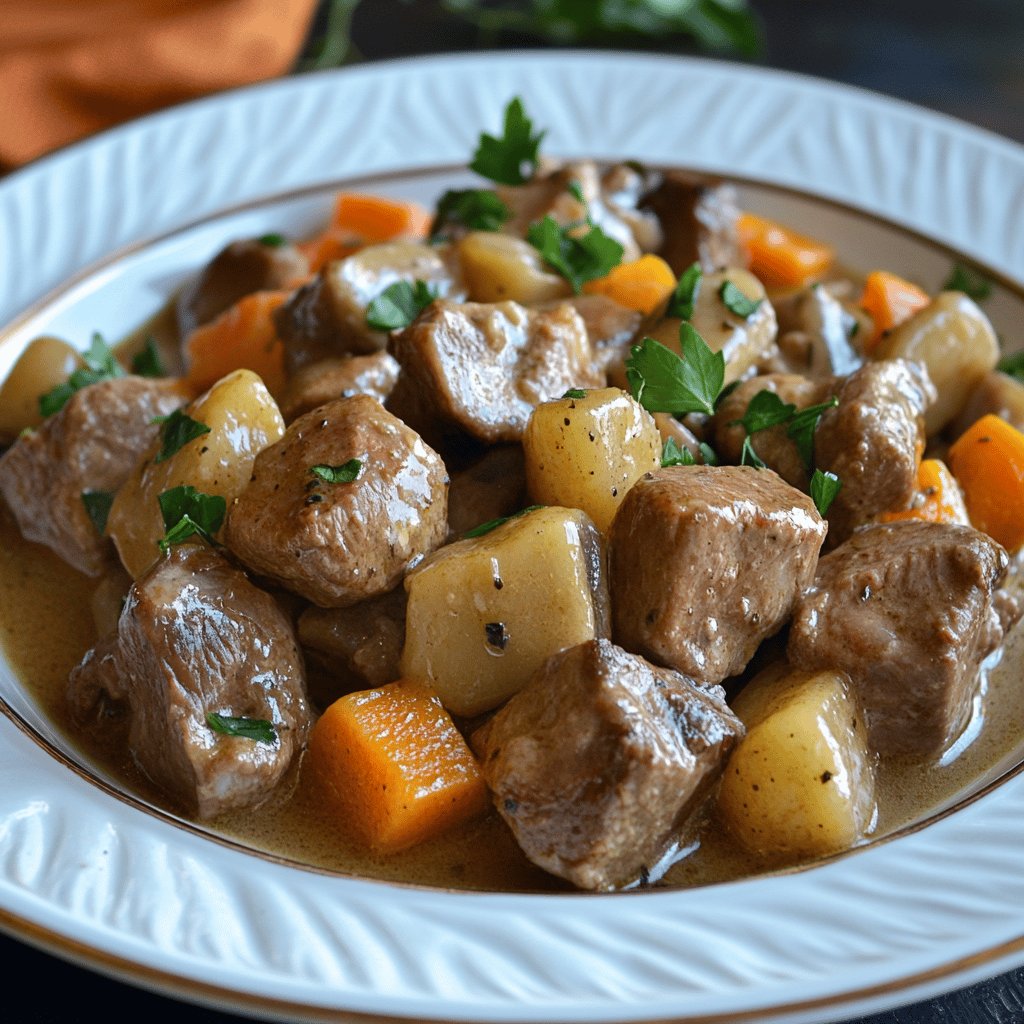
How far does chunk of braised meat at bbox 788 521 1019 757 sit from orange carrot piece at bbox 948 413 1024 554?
1.90 feet

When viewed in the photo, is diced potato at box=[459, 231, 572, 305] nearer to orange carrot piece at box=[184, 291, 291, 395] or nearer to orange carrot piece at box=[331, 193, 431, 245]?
orange carrot piece at box=[184, 291, 291, 395]

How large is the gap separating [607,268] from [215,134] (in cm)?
194

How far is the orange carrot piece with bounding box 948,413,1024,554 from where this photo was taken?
3.52m

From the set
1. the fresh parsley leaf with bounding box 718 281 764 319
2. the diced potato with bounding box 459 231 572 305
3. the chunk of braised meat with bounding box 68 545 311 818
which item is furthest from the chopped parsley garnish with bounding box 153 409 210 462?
the fresh parsley leaf with bounding box 718 281 764 319

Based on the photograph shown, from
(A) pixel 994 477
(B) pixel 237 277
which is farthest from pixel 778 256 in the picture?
(B) pixel 237 277

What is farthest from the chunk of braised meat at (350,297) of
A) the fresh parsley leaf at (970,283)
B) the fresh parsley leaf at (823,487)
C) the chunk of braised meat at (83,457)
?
the fresh parsley leaf at (970,283)

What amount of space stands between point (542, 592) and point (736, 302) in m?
1.18

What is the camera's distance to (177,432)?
3186mm

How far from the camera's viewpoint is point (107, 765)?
9.73 feet

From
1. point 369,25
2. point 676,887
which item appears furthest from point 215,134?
point 676,887

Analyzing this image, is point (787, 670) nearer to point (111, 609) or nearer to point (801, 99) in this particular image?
point (111, 609)

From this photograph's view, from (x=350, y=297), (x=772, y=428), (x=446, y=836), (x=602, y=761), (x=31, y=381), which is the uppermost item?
(x=350, y=297)

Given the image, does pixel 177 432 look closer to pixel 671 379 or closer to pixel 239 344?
pixel 239 344

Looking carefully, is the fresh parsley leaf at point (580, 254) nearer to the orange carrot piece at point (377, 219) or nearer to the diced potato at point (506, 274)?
the diced potato at point (506, 274)
